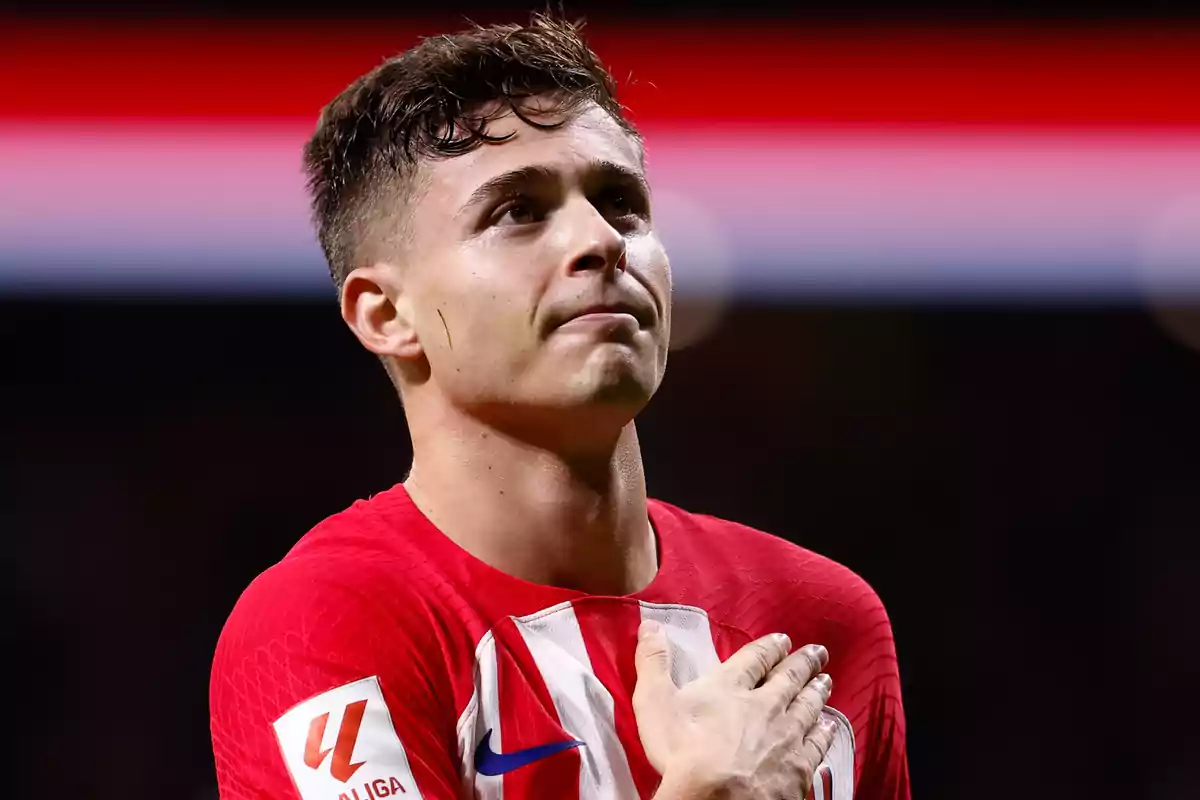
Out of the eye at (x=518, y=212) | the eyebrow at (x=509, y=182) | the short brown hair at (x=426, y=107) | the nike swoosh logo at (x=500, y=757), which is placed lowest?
the nike swoosh logo at (x=500, y=757)

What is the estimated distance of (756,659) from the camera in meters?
1.54

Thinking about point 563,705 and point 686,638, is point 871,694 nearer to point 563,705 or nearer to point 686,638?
point 686,638

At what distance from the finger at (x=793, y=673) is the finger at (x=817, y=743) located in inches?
2.0

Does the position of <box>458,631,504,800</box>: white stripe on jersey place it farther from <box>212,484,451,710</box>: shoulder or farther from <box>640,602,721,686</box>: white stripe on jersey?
<box>640,602,721,686</box>: white stripe on jersey

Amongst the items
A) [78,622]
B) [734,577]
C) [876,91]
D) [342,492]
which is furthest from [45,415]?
[734,577]

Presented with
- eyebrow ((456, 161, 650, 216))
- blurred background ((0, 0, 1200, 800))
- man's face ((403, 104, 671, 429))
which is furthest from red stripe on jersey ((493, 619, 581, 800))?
blurred background ((0, 0, 1200, 800))

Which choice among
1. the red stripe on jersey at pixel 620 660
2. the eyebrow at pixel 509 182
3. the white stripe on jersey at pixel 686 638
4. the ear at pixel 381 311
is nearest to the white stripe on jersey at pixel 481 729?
the red stripe on jersey at pixel 620 660

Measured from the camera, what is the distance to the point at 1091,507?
4.40 m

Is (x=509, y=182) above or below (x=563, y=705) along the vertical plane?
above

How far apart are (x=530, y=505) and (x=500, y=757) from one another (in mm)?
329

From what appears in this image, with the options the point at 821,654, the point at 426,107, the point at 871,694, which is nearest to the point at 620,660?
the point at 821,654

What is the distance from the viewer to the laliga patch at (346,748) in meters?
1.34

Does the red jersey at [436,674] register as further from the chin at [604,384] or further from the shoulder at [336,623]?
the chin at [604,384]

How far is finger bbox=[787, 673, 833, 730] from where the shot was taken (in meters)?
1.49
